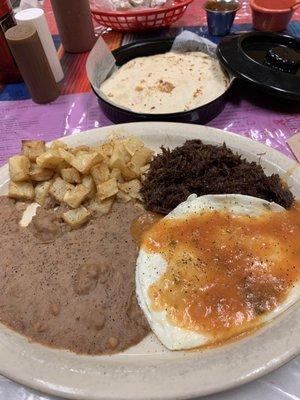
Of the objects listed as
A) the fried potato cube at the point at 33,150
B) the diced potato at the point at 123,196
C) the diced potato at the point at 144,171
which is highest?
the fried potato cube at the point at 33,150

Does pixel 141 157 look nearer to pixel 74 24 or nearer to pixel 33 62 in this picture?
A: pixel 33 62

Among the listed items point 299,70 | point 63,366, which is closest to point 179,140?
point 299,70

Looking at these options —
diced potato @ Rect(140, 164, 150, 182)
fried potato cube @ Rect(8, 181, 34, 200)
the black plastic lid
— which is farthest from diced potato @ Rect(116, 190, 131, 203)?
the black plastic lid

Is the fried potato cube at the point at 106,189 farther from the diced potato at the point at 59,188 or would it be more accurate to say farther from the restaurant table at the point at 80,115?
the restaurant table at the point at 80,115

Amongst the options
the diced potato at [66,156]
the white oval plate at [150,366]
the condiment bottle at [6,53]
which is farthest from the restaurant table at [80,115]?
the white oval plate at [150,366]

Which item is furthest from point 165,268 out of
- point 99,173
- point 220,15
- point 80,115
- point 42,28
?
point 220,15

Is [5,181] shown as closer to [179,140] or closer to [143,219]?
[143,219]
